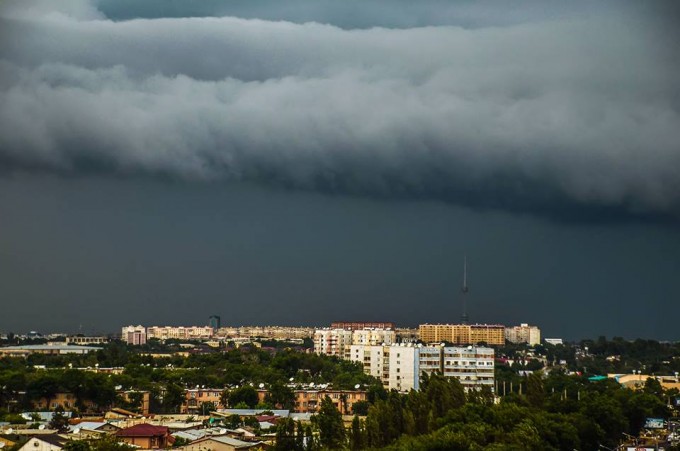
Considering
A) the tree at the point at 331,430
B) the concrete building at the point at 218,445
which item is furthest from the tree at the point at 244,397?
the tree at the point at 331,430

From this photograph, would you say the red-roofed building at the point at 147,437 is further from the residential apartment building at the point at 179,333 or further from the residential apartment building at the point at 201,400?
the residential apartment building at the point at 179,333

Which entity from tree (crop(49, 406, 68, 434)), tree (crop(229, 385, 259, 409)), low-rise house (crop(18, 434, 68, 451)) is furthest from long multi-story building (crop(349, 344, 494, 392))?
low-rise house (crop(18, 434, 68, 451))

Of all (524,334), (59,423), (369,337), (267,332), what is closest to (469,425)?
(59,423)

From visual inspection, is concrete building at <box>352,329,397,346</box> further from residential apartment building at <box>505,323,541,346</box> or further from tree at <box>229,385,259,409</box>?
residential apartment building at <box>505,323,541,346</box>

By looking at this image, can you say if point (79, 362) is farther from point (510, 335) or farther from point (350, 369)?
point (510, 335)

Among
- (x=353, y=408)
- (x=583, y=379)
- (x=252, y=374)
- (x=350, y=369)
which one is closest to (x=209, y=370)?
(x=252, y=374)
